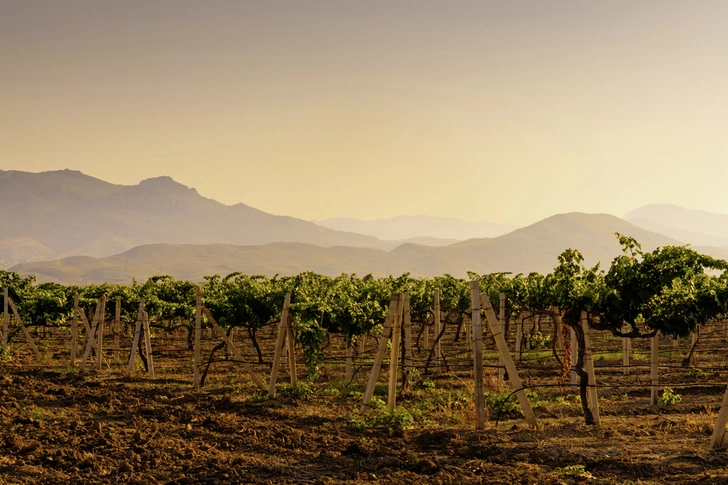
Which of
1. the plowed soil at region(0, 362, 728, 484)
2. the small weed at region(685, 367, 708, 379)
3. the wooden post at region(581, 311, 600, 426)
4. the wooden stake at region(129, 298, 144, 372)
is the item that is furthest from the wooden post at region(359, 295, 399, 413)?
the small weed at region(685, 367, 708, 379)

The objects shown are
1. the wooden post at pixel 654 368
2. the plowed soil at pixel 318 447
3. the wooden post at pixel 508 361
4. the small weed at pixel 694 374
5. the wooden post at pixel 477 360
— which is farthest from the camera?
the small weed at pixel 694 374

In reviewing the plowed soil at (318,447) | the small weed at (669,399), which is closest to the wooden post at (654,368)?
the small weed at (669,399)

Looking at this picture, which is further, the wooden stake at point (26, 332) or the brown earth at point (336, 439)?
the wooden stake at point (26, 332)

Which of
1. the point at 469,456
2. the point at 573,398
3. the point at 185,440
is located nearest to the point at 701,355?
the point at 573,398

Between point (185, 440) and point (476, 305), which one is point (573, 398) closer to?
point (476, 305)

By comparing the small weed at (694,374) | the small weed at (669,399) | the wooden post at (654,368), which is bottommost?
the small weed at (669,399)

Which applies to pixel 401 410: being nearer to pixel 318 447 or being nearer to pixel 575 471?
pixel 318 447

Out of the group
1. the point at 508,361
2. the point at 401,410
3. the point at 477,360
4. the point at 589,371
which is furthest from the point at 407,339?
the point at 589,371

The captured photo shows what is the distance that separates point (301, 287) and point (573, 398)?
7408mm

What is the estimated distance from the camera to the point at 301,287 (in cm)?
1797

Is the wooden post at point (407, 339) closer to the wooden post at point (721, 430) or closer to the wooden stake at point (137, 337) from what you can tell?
the wooden post at point (721, 430)

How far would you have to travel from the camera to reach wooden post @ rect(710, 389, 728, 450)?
1003cm

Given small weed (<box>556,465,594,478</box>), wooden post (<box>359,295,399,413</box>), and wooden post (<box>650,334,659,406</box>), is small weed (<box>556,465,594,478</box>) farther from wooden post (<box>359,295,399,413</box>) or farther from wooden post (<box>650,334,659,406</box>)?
wooden post (<box>650,334,659,406</box>)

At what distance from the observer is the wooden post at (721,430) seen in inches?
395
